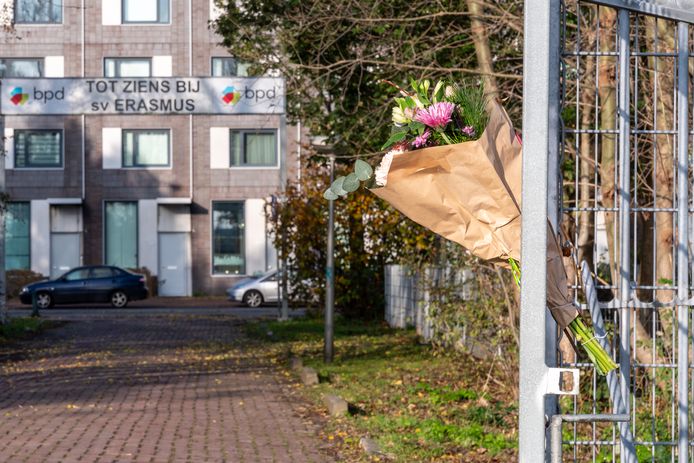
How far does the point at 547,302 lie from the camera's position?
4320mm

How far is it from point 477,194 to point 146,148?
144 feet

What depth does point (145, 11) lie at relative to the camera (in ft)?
156

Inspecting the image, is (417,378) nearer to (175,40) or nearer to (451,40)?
(451,40)

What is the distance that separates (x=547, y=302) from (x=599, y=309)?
48 centimetres

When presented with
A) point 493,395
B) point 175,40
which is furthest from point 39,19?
point 493,395

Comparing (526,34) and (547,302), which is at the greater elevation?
(526,34)

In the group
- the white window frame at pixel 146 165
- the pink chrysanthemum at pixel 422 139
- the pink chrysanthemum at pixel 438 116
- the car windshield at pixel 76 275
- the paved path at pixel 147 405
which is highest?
the white window frame at pixel 146 165

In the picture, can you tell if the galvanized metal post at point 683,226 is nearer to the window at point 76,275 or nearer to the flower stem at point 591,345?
the flower stem at point 591,345

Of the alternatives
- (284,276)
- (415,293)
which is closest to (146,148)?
(284,276)

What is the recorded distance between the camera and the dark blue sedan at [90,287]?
39.0m

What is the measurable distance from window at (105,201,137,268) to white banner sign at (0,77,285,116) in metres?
29.7

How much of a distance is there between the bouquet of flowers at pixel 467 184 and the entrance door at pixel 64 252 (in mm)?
43672

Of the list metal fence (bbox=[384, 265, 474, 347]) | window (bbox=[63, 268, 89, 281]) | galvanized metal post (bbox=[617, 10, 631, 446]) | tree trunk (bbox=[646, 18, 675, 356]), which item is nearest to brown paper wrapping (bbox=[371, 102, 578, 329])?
galvanized metal post (bbox=[617, 10, 631, 446])

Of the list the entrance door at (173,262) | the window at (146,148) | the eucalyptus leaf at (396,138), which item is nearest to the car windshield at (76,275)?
the entrance door at (173,262)
